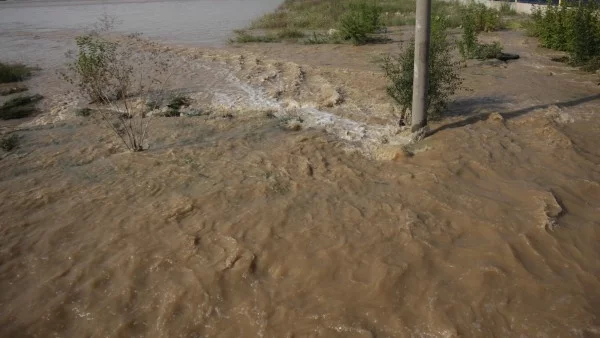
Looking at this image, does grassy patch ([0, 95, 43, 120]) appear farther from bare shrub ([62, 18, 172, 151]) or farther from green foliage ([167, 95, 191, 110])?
green foliage ([167, 95, 191, 110])

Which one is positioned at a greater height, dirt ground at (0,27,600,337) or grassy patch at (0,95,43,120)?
grassy patch at (0,95,43,120)

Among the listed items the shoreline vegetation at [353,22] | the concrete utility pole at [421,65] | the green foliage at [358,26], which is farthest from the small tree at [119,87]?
the green foliage at [358,26]

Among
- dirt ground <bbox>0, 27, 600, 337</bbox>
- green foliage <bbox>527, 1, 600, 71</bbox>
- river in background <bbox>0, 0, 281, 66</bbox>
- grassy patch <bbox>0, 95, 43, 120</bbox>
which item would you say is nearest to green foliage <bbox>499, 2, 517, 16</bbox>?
green foliage <bbox>527, 1, 600, 71</bbox>

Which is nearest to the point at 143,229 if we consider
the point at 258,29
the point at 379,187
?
the point at 379,187

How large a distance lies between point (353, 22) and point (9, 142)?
9.90m

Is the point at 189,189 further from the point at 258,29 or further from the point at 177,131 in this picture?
the point at 258,29

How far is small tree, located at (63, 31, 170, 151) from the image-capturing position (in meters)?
6.11

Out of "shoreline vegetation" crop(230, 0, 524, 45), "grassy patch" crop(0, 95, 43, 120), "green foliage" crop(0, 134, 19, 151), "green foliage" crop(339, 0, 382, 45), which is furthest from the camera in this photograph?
"shoreline vegetation" crop(230, 0, 524, 45)

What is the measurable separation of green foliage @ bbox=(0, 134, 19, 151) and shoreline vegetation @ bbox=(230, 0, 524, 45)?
8.95 m

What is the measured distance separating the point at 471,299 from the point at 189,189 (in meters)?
2.96

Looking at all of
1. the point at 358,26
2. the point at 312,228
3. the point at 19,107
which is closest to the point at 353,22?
the point at 358,26

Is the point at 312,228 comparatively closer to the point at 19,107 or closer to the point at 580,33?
the point at 19,107

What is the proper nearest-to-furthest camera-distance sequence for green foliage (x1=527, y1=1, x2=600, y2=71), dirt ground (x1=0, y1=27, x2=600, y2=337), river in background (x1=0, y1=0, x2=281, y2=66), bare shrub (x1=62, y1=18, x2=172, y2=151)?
dirt ground (x1=0, y1=27, x2=600, y2=337)
bare shrub (x1=62, y1=18, x2=172, y2=151)
green foliage (x1=527, y1=1, x2=600, y2=71)
river in background (x1=0, y1=0, x2=281, y2=66)

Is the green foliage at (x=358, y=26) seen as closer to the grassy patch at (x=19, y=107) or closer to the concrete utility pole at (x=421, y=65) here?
the concrete utility pole at (x=421, y=65)
